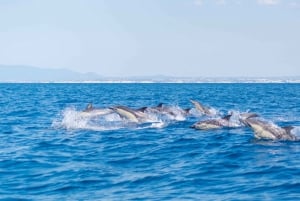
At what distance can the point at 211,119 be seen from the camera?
28953 millimetres

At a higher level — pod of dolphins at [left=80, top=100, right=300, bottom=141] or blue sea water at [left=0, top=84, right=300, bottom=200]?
pod of dolphins at [left=80, top=100, right=300, bottom=141]

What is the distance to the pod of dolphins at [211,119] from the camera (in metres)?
22.6

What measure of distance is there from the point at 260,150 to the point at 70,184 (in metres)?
7.78

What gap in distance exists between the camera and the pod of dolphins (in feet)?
74.1

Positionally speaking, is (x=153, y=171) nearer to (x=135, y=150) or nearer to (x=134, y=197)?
(x=134, y=197)

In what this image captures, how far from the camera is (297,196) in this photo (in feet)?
43.2

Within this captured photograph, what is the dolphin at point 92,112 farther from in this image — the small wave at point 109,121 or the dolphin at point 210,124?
the dolphin at point 210,124

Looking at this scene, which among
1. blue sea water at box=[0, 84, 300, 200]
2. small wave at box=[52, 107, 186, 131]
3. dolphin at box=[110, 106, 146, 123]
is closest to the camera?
blue sea water at box=[0, 84, 300, 200]

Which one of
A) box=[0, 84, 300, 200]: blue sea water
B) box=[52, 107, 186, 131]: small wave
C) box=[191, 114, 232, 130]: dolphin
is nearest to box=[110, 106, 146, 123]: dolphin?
box=[52, 107, 186, 131]: small wave

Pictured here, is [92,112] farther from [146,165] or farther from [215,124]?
[146,165]

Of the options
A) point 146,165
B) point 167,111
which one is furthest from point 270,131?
point 167,111

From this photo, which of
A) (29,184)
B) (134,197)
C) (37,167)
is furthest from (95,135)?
(134,197)

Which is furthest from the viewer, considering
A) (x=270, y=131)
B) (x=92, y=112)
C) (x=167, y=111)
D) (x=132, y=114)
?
(x=167, y=111)

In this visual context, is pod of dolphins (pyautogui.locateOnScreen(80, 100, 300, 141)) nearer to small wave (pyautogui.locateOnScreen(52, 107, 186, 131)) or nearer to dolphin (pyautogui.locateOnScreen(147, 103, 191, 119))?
dolphin (pyautogui.locateOnScreen(147, 103, 191, 119))
